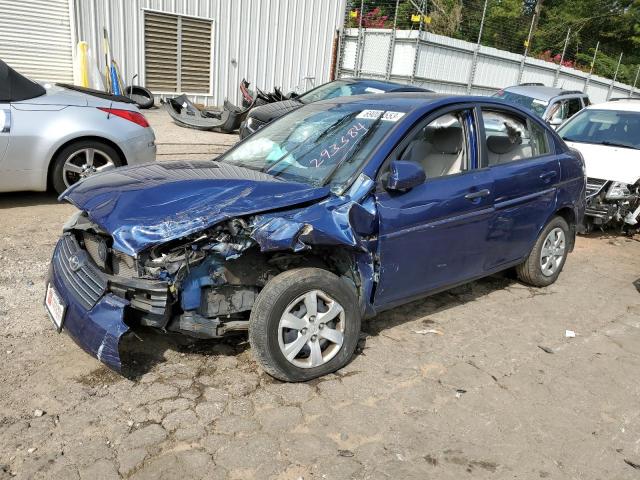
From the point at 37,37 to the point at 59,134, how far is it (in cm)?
848

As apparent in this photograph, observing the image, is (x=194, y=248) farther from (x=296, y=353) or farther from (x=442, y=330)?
(x=442, y=330)

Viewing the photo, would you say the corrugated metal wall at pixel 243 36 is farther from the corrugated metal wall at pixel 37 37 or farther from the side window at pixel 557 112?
the side window at pixel 557 112

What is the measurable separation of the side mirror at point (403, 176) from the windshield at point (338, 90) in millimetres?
6000

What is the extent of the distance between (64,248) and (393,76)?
49.0 feet

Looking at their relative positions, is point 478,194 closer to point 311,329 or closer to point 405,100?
point 405,100

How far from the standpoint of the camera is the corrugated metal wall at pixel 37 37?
40.1ft

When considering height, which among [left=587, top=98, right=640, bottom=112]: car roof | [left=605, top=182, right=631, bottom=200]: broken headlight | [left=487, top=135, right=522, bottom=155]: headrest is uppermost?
[left=587, top=98, right=640, bottom=112]: car roof

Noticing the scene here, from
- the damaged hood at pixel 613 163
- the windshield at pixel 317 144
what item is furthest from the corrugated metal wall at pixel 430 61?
the windshield at pixel 317 144

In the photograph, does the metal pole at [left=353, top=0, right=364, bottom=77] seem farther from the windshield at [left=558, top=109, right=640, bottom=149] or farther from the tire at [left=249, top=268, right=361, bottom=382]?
the tire at [left=249, top=268, right=361, bottom=382]

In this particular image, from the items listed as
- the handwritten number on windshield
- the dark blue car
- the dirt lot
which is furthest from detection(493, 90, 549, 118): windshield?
the handwritten number on windshield

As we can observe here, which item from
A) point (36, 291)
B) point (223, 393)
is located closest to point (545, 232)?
point (223, 393)

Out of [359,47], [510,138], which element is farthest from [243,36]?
[510,138]

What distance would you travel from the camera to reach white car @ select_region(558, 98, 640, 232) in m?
6.79

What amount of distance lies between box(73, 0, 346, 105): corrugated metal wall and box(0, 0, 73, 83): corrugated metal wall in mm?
405
